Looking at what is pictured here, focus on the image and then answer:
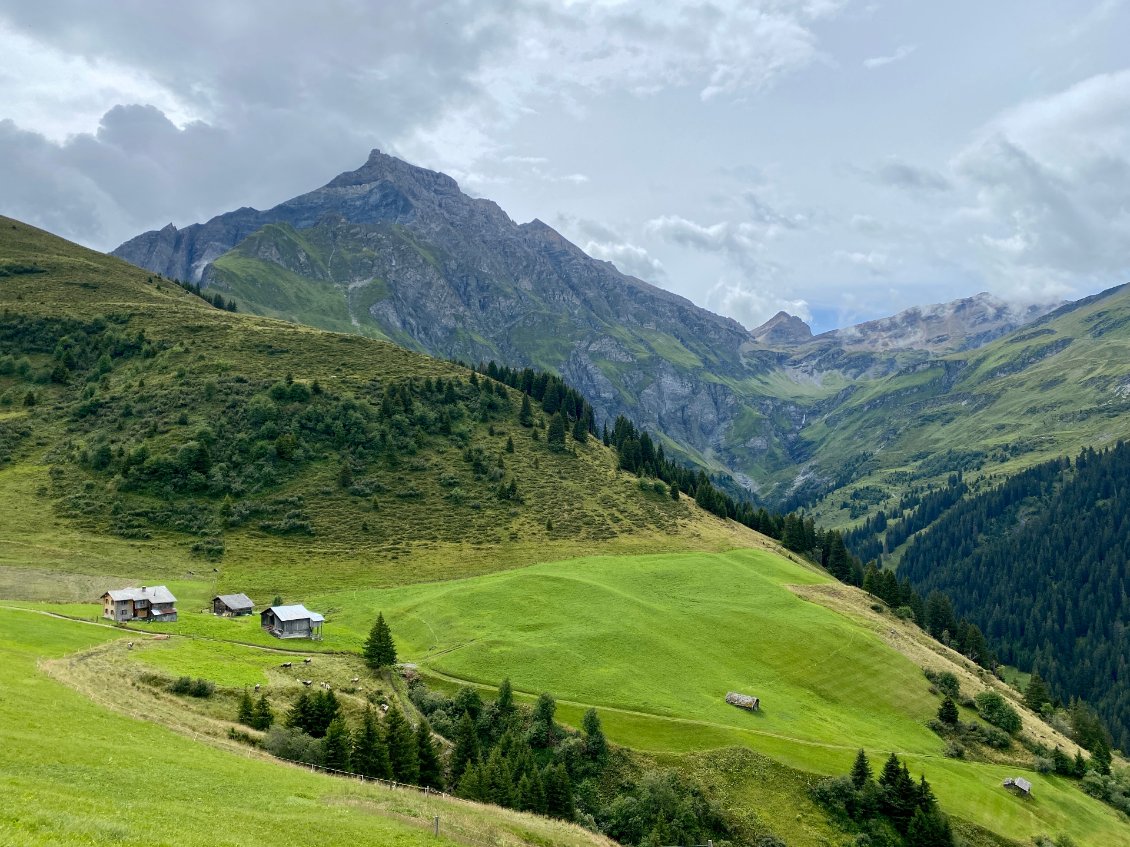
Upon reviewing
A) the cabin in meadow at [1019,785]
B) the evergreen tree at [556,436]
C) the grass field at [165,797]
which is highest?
the evergreen tree at [556,436]

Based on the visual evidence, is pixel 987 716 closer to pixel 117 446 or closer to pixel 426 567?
pixel 426 567

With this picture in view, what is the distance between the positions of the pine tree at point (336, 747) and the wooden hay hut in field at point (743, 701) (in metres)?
40.8

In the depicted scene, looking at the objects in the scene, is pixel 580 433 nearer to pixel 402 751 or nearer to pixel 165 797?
pixel 402 751

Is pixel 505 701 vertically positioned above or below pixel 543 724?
above

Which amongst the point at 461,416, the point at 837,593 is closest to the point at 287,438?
the point at 461,416

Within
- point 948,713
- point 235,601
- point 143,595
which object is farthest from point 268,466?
point 948,713

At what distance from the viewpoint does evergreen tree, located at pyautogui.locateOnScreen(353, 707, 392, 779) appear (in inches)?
1790

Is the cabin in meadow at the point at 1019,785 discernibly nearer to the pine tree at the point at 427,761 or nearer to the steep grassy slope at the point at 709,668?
the steep grassy slope at the point at 709,668

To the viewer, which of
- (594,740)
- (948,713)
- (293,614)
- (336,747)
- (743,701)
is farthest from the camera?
(948,713)

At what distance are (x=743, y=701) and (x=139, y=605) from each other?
63.7 m

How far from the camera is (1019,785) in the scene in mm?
68438

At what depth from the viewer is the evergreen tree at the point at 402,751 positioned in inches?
1879

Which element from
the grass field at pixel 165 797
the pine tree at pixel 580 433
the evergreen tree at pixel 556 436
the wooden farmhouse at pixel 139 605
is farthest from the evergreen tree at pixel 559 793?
the pine tree at pixel 580 433

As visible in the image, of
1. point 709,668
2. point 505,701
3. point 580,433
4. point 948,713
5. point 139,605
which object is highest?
point 580,433
